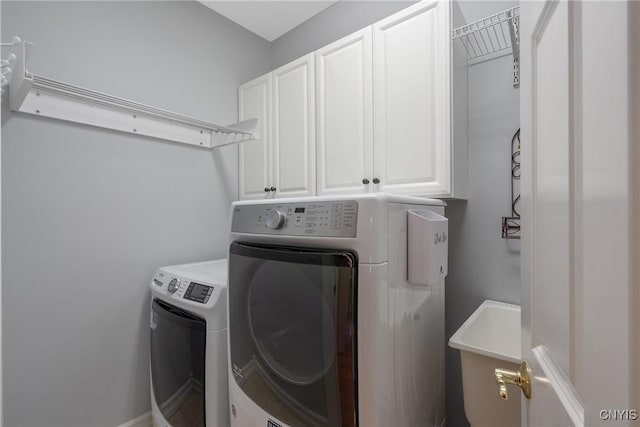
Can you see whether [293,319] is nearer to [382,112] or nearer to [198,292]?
[198,292]

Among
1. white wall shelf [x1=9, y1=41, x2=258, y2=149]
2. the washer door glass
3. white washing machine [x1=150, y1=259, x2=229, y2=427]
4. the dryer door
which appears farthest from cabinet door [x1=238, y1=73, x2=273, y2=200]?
the washer door glass

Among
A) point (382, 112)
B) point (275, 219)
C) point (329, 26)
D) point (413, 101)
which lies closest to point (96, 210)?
point (275, 219)

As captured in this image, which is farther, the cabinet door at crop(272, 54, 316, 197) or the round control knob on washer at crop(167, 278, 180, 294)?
the cabinet door at crop(272, 54, 316, 197)

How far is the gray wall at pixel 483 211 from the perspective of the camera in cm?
146

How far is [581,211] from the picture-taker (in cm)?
42

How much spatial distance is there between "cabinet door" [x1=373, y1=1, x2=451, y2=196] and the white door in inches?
25.5

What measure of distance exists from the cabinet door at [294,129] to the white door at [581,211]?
50.2 inches

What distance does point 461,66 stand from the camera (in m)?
1.46

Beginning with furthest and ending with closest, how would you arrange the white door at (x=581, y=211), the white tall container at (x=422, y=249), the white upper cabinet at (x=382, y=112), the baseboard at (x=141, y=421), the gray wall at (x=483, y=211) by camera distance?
the baseboard at (x=141, y=421)
the gray wall at (x=483, y=211)
the white upper cabinet at (x=382, y=112)
the white tall container at (x=422, y=249)
the white door at (x=581, y=211)

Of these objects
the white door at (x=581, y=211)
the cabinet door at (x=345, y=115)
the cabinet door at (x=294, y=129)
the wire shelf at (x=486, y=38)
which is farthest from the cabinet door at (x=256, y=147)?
the white door at (x=581, y=211)

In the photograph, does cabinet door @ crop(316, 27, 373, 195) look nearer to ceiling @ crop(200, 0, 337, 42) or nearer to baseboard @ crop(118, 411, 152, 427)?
ceiling @ crop(200, 0, 337, 42)

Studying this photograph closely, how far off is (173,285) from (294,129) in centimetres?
118

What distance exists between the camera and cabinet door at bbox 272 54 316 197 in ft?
6.00

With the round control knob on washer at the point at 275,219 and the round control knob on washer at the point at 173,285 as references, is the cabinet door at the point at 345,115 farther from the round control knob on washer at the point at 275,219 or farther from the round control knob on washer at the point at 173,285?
the round control knob on washer at the point at 173,285
